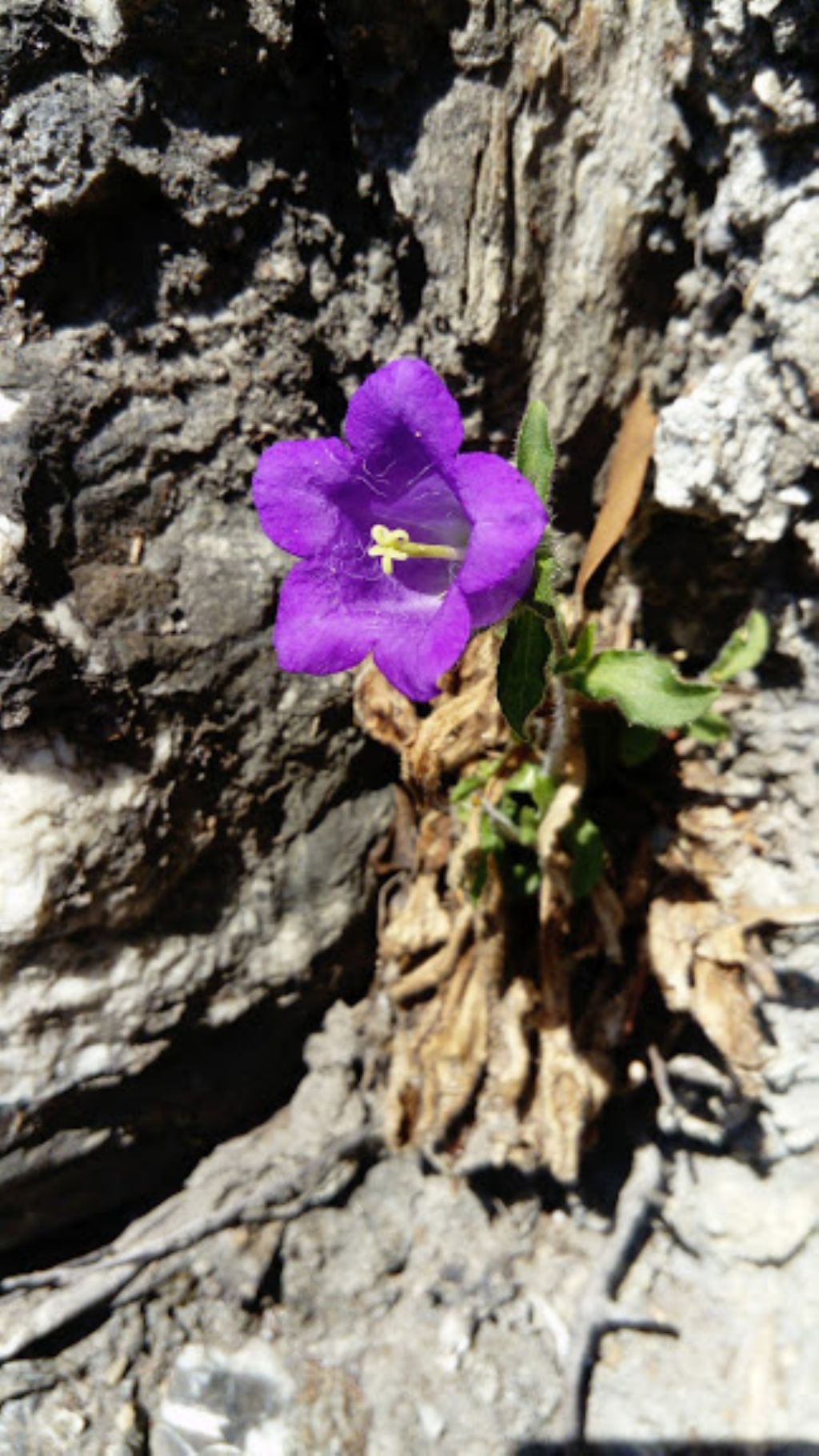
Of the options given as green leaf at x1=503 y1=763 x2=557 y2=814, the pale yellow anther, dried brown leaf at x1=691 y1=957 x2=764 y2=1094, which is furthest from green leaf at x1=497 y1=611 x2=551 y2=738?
dried brown leaf at x1=691 y1=957 x2=764 y2=1094

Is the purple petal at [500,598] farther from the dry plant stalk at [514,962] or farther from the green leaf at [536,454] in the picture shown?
the dry plant stalk at [514,962]

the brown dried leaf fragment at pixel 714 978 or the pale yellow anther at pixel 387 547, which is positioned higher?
the pale yellow anther at pixel 387 547

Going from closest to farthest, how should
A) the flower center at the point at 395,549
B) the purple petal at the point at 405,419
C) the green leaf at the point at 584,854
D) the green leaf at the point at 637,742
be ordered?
the purple petal at the point at 405,419, the flower center at the point at 395,549, the green leaf at the point at 584,854, the green leaf at the point at 637,742

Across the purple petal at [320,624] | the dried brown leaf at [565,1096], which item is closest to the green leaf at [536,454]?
the purple petal at [320,624]

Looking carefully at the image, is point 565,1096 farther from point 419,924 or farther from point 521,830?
point 521,830

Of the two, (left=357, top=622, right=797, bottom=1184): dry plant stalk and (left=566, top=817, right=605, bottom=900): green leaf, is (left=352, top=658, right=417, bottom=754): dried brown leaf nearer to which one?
(left=357, top=622, right=797, bottom=1184): dry plant stalk

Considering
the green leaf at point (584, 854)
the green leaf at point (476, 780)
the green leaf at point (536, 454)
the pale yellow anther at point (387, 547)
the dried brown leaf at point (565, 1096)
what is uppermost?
the green leaf at point (536, 454)
